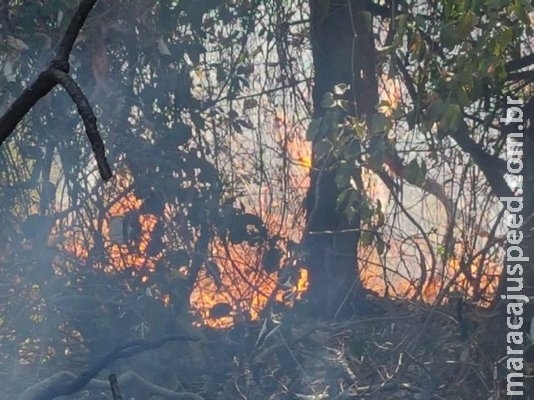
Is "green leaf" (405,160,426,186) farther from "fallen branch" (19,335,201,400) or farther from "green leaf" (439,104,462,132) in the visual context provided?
"fallen branch" (19,335,201,400)

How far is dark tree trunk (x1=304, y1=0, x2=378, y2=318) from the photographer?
3.51 m

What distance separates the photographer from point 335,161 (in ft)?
11.7

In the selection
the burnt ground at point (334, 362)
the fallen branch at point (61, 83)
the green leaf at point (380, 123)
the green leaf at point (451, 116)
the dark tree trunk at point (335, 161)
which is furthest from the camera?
the dark tree trunk at point (335, 161)

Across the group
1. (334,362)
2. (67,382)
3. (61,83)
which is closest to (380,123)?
(334,362)

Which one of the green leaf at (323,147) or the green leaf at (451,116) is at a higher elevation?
the green leaf at (451,116)

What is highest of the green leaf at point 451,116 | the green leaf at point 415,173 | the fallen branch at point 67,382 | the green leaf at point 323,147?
the green leaf at point 451,116

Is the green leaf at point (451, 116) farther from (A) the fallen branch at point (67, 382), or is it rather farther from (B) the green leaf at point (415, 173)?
(A) the fallen branch at point (67, 382)

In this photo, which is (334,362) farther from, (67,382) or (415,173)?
(67,382)

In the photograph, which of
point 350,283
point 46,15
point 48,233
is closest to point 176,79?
point 46,15

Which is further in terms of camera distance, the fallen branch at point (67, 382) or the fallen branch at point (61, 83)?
the fallen branch at point (67, 382)

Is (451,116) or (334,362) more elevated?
(451,116)

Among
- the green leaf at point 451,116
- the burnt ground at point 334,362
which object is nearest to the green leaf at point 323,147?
the green leaf at point 451,116

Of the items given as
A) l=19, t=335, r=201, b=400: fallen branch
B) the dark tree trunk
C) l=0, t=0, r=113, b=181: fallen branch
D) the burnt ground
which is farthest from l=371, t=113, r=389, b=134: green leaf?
l=0, t=0, r=113, b=181: fallen branch

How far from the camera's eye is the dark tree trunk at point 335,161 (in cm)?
351
